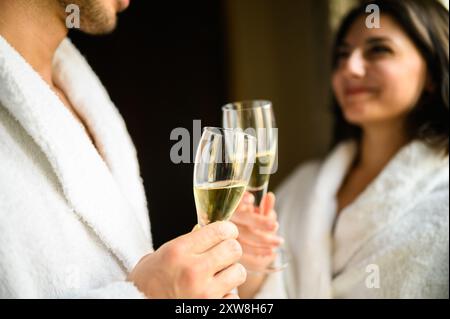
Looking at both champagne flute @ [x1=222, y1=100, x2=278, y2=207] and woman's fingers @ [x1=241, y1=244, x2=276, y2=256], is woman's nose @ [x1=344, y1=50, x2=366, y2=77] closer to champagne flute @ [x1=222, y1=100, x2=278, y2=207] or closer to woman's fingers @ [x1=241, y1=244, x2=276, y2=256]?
champagne flute @ [x1=222, y1=100, x2=278, y2=207]

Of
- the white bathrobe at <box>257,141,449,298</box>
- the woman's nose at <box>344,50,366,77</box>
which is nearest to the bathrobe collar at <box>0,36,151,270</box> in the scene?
the white bathrobe at <box>257,141,449,298</box>

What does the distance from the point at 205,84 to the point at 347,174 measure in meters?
1.01

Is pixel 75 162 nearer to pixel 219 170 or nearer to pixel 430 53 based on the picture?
pixel 219 170

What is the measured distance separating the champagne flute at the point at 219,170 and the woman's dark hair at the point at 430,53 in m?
0.79

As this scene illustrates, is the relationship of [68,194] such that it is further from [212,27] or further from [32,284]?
[212,27]

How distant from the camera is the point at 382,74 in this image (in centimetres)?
126

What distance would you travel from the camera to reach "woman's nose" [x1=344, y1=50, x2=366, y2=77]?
129 centimetres

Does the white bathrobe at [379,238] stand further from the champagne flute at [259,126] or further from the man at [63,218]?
the man at [63,218]

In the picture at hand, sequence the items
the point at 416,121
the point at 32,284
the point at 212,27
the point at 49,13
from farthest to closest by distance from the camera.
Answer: the point at 212,27 → the point at 416,121 → the point at 49,13 → the point at 32,284

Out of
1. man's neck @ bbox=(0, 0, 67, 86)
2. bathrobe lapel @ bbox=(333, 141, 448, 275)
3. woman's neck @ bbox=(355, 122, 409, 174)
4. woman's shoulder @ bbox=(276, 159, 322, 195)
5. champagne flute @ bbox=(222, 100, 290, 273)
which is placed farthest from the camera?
woman's shoulder @ bbox=(276, 159, 322, 195)

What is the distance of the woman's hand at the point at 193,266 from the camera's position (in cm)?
63

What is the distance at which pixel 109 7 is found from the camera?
86 cm

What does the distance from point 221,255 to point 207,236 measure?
33 mm

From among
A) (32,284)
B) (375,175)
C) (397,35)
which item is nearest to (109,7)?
(32,284)
